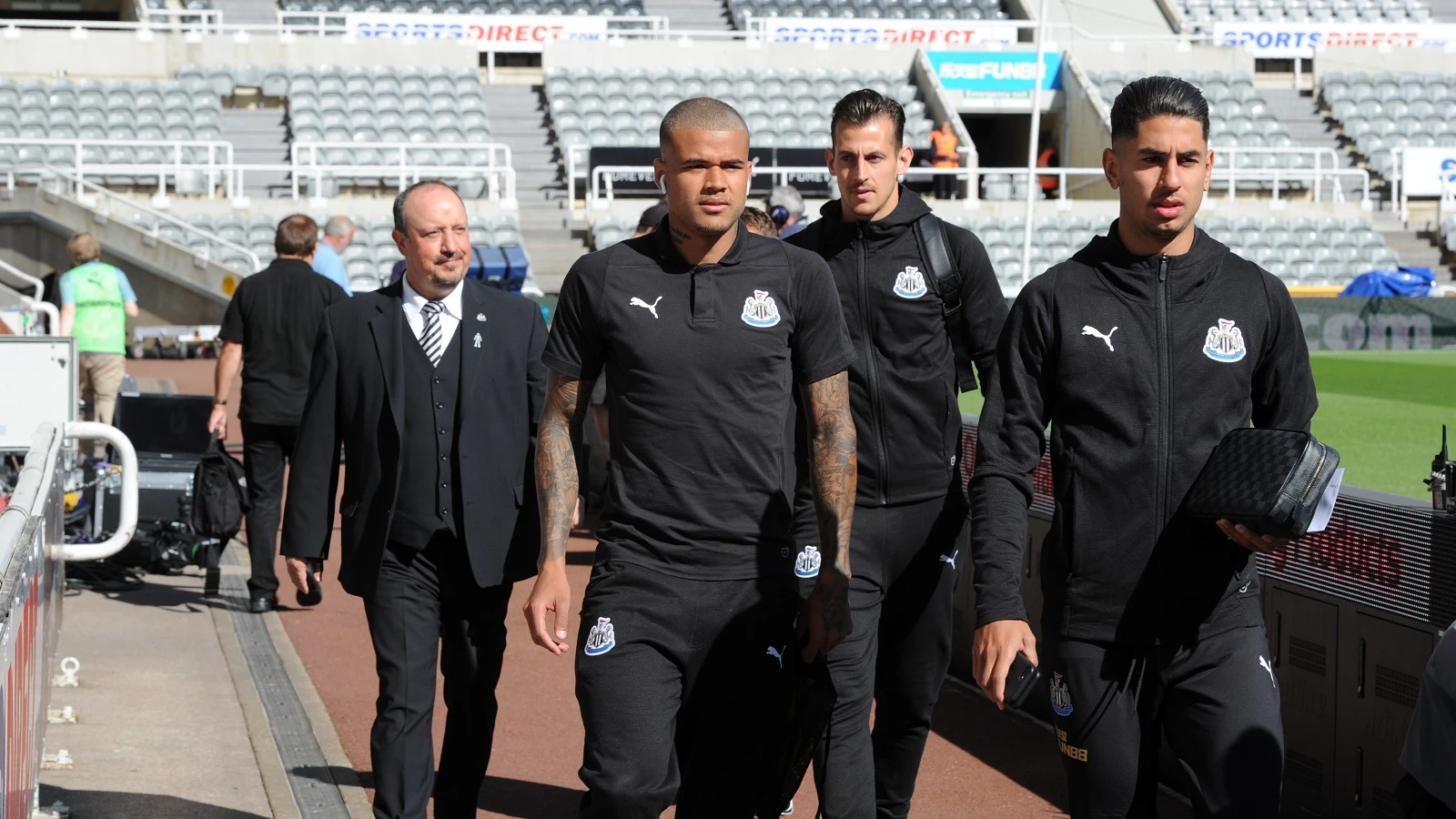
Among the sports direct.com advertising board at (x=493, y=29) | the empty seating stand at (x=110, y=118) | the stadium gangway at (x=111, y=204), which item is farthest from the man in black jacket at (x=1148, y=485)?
the sports direct.com advertising board at (x=493, y=29)

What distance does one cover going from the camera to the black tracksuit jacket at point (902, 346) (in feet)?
15.6

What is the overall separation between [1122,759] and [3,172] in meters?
29.0

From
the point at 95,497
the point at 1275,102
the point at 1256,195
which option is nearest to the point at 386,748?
the point at 95,497

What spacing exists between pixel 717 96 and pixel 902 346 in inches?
1192

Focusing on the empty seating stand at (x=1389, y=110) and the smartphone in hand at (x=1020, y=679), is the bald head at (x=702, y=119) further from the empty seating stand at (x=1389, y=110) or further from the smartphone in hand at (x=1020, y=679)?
the empty seating stand at (x=1389, y=110)

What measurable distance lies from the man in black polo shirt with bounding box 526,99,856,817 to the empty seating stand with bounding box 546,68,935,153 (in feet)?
96.3

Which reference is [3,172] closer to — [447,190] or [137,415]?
[137,415]

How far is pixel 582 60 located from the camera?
3669cm

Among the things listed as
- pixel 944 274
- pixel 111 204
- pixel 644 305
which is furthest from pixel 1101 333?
pixel 111 204

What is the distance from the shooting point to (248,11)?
38531 mm

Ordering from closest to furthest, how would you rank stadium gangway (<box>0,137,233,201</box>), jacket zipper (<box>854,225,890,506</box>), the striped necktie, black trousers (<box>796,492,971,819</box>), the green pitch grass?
black trousers (<box>796,492,971,819</box>) → jacket zipper (<box>854,225,890,506</box>) → the striped necktie → the green pitch grass → stadium gangway (<box>0,137,233,201</box>)

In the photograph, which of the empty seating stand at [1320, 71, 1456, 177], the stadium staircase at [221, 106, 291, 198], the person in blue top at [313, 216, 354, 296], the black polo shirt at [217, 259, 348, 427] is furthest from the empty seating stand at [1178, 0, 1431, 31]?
the black polo shirt at [217, 259, 348, 427]

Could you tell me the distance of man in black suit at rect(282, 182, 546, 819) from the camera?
4816 mm

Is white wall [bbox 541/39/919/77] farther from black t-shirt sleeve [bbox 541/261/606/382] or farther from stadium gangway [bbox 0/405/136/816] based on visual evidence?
black t-shirt sleeve [bbox 541/261/606/382]
